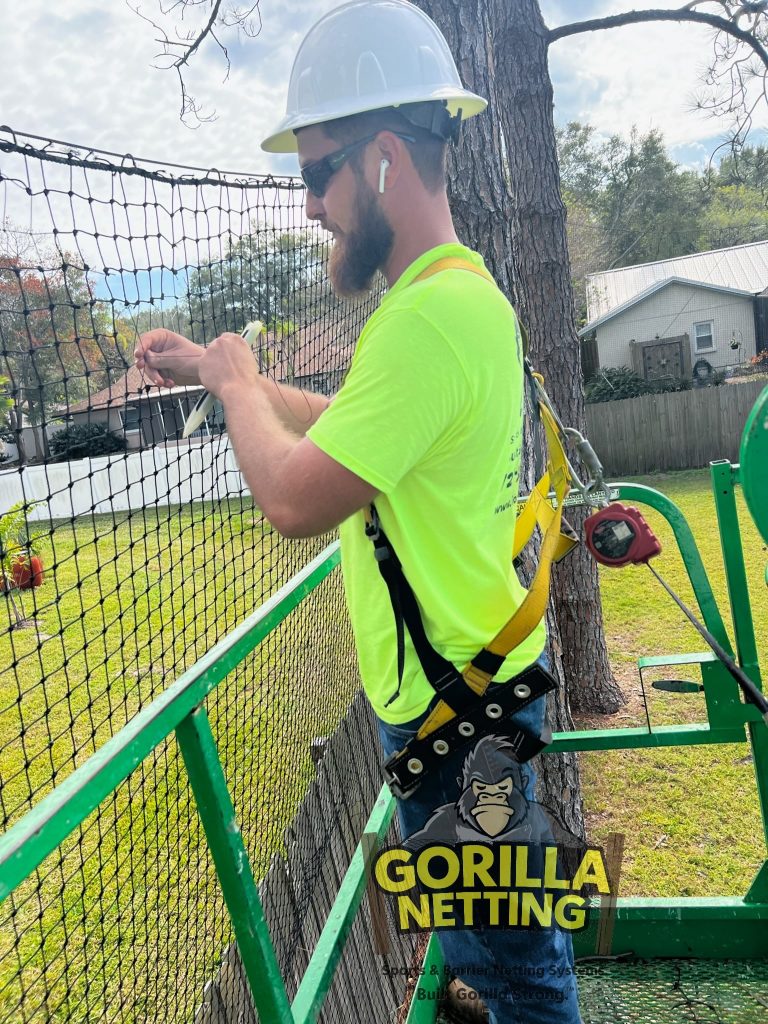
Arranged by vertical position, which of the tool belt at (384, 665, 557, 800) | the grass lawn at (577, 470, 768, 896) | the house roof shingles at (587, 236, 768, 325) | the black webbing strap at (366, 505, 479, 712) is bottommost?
the grass lawn at (577, 470, 768, 896)

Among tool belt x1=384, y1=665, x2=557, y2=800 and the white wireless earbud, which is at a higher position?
the white wireless earbud

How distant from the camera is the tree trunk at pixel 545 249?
5.39 metres

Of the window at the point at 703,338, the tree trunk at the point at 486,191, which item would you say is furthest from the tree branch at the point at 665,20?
the window at the point at 703,338

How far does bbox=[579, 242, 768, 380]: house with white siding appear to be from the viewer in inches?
997

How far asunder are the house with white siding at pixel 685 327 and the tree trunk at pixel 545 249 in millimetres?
20623

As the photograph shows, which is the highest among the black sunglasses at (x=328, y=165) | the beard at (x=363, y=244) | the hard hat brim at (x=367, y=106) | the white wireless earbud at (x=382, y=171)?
the hard hat brim at (x=367, y=106)

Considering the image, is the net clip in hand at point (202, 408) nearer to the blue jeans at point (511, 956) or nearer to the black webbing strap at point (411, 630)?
the black webbing strap at point (411, 630)

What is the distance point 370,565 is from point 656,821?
3.46 meters

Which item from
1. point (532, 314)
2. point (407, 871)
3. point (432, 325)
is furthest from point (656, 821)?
point (432, 325)

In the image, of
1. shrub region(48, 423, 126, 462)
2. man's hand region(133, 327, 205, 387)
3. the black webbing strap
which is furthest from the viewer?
shrub region(48, 423, 126, 462)

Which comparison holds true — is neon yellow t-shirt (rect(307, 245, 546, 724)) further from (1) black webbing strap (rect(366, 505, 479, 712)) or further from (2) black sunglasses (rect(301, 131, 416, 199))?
(2) black sunglasses (rect(301, 131, 416, 199))

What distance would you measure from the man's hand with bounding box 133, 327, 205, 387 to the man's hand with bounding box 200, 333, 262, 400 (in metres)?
0.17

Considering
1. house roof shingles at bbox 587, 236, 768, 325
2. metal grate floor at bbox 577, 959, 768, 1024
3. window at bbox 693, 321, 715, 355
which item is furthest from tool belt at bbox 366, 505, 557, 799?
window at bbox 693, 321, 715, 355

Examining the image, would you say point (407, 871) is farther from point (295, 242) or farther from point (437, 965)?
point (295, 242)
